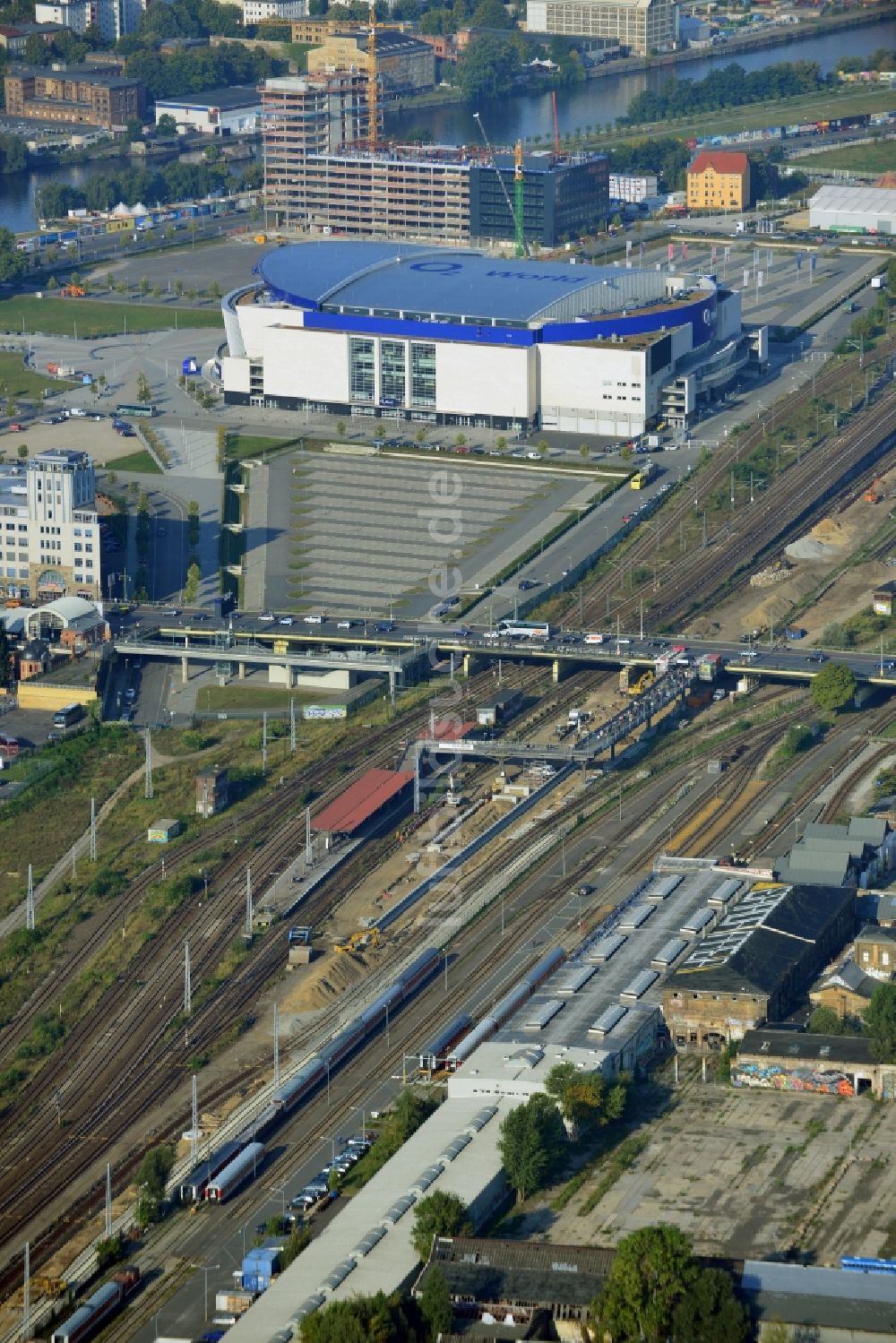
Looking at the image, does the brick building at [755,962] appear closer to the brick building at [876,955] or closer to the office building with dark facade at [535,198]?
the brick building at [876,955]

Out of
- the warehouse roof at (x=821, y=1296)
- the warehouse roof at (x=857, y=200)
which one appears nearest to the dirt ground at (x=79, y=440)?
the warehouse roof at (x=857, y=200)

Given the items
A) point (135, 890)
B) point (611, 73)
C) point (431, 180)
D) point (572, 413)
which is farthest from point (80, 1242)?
point (611, 73)

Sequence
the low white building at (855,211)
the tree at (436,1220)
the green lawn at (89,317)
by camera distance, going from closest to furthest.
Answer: the tree at (436,1220) < the green lawn at (89,317) < the low white building at (855,211)

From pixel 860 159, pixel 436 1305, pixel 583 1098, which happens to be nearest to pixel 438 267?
pixel 860 159

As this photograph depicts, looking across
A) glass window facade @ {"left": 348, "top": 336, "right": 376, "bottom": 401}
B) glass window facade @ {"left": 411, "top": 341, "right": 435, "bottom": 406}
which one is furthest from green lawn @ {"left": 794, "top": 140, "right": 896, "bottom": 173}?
glass window facade @ {"left": 411, "top": 341, "right": 435, "bottom": 406}

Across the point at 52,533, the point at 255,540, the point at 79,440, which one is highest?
the point at 52,533

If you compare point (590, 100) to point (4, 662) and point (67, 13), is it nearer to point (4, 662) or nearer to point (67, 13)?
point (67, 13)

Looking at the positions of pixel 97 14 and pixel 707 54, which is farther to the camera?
pixel 707 54
